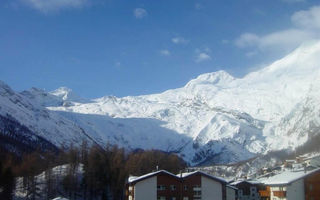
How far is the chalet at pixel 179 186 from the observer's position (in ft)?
298

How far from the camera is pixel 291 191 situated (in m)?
95.6

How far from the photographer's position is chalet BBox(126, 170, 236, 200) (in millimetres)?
90875

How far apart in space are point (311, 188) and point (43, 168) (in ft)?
253

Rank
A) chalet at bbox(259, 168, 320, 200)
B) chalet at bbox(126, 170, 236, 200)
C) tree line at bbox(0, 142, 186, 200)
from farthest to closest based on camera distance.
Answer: tree line at bbox(0, 142, 186, 200) < chalet at bbox(259, 168, 320, 200) < chalet at bbox(126, 170, 236, 200)

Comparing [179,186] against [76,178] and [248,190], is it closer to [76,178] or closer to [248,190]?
[248,190]

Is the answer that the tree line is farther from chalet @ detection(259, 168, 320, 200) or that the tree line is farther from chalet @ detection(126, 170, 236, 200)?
chalet @ detection(259, 168, 320, 200)

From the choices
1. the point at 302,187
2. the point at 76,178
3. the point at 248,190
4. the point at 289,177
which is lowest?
the point at 302,187

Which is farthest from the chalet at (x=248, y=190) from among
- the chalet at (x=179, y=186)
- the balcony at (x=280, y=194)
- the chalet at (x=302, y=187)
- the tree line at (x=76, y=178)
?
the chalet at (x=179, y=186)

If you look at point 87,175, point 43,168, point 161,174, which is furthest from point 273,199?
point 43,168

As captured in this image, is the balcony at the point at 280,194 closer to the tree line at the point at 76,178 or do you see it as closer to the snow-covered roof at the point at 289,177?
the snow-covered roof at the point at 289,177

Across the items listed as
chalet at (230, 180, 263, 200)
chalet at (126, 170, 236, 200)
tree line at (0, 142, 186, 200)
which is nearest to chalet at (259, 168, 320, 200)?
chalet at (126, 170, 236, 200)

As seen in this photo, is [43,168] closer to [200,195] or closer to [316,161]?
[200,195]

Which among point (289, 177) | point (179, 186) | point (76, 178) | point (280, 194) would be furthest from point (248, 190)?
point (76, 178)

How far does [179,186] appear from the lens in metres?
91.9
